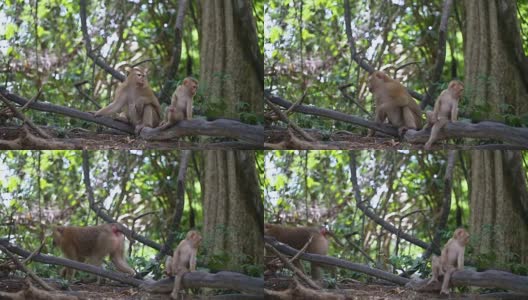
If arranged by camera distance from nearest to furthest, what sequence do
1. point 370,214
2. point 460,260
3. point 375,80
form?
point 460,260, point 375,80, point 370,214

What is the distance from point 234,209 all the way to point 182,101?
112 centimetres

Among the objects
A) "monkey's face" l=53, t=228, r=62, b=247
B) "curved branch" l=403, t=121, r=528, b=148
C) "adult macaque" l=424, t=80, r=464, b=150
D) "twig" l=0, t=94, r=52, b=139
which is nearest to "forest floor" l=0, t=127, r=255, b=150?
"twig" l=0, t=94, r=52, b=139

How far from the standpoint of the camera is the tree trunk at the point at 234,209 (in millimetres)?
7016

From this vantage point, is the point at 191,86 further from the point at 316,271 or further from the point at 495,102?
the point at 495,102

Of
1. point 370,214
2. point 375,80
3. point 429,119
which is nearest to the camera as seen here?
point 429,119

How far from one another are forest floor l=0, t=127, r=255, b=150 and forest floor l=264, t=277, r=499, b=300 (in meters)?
1.32

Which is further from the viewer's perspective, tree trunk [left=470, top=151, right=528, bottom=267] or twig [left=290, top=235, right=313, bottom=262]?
tree trunk [left=470, top=151, right=528, bottom=267]

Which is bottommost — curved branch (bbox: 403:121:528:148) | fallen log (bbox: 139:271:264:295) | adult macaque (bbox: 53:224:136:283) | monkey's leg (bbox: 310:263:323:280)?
fallen log (bbox: 139:271:264:295)

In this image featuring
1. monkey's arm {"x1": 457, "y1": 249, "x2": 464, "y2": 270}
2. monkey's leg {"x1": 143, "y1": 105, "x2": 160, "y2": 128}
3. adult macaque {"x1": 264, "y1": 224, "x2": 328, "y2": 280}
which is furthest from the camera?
adult macaque {"x1": 264, "y1": 224, "x2": 328, "y2": 280}

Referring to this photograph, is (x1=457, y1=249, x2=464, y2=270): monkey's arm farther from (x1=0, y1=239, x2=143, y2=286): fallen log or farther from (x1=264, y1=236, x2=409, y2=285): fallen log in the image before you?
(x1=0, y1=239, x2=143, y2=286): fallen log

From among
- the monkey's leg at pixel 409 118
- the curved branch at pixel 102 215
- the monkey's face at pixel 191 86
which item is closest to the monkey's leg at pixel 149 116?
the monkey's face at pixel 191 86

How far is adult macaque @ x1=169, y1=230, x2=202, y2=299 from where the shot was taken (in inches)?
271

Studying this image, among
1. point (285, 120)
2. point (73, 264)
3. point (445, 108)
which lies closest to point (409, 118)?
point (445, 108)

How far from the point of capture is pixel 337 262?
711cm
